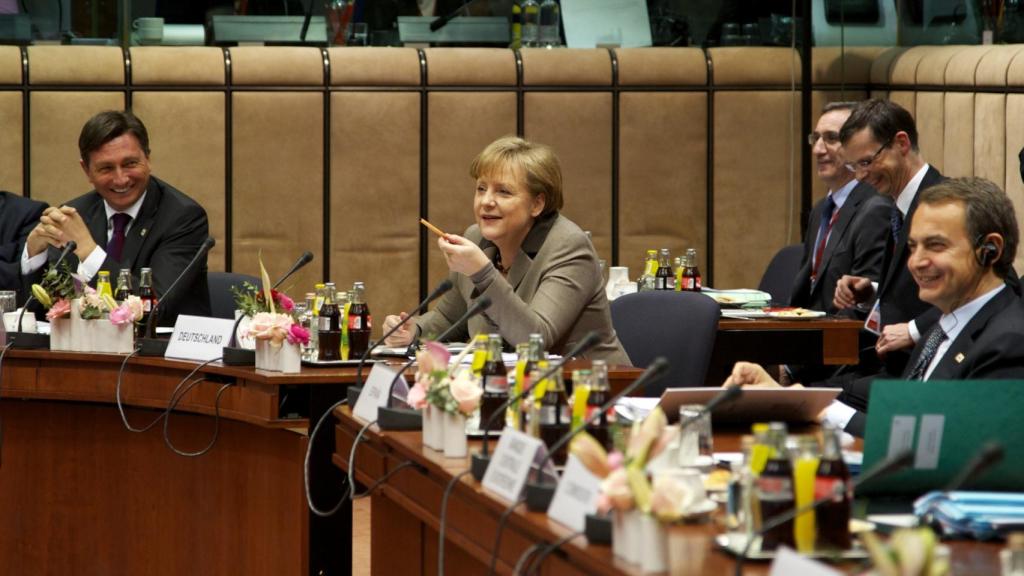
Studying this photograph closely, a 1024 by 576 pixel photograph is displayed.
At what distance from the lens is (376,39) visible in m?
7.34

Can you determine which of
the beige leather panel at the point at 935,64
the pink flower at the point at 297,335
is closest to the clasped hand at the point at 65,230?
the pink flower at the point at 297,335

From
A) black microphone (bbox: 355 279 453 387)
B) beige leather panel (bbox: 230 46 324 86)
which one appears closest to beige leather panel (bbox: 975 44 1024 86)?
beige leather panel (bbox: 230 46 324 86)

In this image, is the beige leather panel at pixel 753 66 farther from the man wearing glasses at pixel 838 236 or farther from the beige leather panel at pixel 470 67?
the man wearing glasses at pixel 838 236

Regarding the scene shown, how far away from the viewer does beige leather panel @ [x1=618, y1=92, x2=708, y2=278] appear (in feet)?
24.4

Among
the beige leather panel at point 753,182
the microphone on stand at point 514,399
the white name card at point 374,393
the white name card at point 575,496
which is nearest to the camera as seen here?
the white name card at point 575,496

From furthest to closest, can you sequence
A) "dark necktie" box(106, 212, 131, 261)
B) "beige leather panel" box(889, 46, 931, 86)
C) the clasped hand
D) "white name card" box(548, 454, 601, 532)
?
"beige leather panel" box(889, 46, 931, 86) → "dark necktie" box(106, 212, 131, 261) → the clasped hand → "white name card" box(548, 454, 601, 532)

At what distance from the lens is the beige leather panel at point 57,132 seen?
698cm

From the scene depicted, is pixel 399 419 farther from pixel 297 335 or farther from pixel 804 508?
pixel 804 508

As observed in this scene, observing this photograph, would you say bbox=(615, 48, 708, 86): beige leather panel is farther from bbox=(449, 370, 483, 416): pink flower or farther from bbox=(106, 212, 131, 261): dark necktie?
bbox=(449, 370, 483, 416): pink flower

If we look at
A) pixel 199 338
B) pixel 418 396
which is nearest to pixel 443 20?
pixel 199 338

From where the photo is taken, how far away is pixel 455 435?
2.96 m

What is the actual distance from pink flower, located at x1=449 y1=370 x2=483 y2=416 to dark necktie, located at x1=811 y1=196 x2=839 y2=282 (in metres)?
3.21

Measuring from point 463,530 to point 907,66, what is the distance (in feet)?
16.1

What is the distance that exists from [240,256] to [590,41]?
6.32 ft
